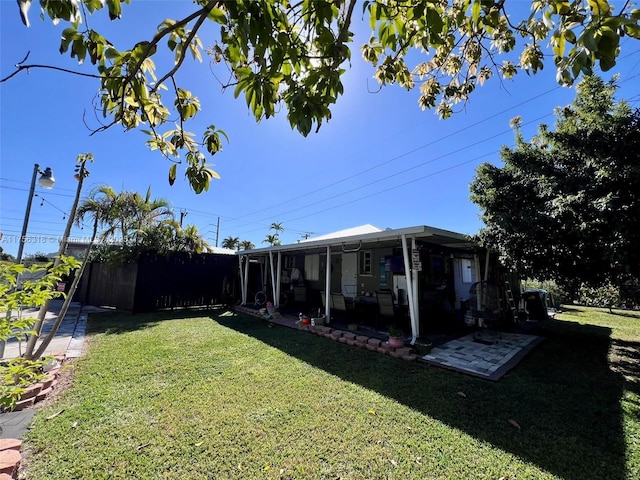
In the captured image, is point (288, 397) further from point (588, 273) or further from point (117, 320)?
point (117, 320)

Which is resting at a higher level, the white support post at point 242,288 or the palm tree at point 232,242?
the palm tree at point 232,242

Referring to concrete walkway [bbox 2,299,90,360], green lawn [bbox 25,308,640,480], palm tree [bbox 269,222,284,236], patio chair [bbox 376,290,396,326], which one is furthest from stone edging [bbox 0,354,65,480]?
palm tree [bbox 269,222,284,236]

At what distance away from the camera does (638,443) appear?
2.75 m

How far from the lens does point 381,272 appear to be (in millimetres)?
10602

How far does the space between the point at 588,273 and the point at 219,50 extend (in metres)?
7.43

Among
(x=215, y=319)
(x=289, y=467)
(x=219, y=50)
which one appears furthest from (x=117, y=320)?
(x=219, y=50)

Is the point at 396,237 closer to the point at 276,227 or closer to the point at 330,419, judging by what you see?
the point at 330,419

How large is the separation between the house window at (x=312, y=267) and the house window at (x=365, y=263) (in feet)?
8.34

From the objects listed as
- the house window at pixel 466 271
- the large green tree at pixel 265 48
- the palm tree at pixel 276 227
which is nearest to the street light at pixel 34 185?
the large green tree at pixel 265 48

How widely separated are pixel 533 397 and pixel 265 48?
16.7ft

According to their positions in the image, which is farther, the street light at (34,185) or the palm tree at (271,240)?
the palm tree at (271,240)

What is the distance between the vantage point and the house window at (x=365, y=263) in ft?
36.4

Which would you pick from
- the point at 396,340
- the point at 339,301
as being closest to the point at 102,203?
the point at 339,301

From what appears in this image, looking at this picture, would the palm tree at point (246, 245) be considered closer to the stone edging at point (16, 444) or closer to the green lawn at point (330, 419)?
the green lawn at point (330, 419)
